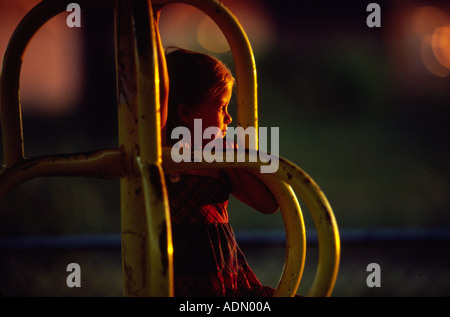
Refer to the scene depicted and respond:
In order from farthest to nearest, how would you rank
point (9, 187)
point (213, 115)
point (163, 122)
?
point (213, 115) < point (163, 122) < point (9, 187)

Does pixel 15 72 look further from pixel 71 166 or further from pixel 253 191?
pixel 253 191

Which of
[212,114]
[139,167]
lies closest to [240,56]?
[212,114]

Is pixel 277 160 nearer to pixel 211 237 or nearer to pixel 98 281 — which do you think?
pixel 211 237

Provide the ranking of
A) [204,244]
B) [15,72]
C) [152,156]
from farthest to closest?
1. [204,244]
2. [15,72]
3. [152,156]

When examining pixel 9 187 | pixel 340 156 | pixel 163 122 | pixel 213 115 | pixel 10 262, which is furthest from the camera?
pixel 340 156

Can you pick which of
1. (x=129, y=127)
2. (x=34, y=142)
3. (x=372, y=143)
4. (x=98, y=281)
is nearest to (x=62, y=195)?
(x=34, y=142)

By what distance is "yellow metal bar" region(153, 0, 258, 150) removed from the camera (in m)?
0.61

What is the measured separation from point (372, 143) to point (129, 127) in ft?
5.90

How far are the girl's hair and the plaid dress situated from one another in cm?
11

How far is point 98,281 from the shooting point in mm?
2002

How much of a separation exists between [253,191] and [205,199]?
8 centimetres

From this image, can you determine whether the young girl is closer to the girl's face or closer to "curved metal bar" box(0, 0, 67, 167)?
the girl's face

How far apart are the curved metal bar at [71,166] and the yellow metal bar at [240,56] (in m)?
0.21

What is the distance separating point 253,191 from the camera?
0.73m
